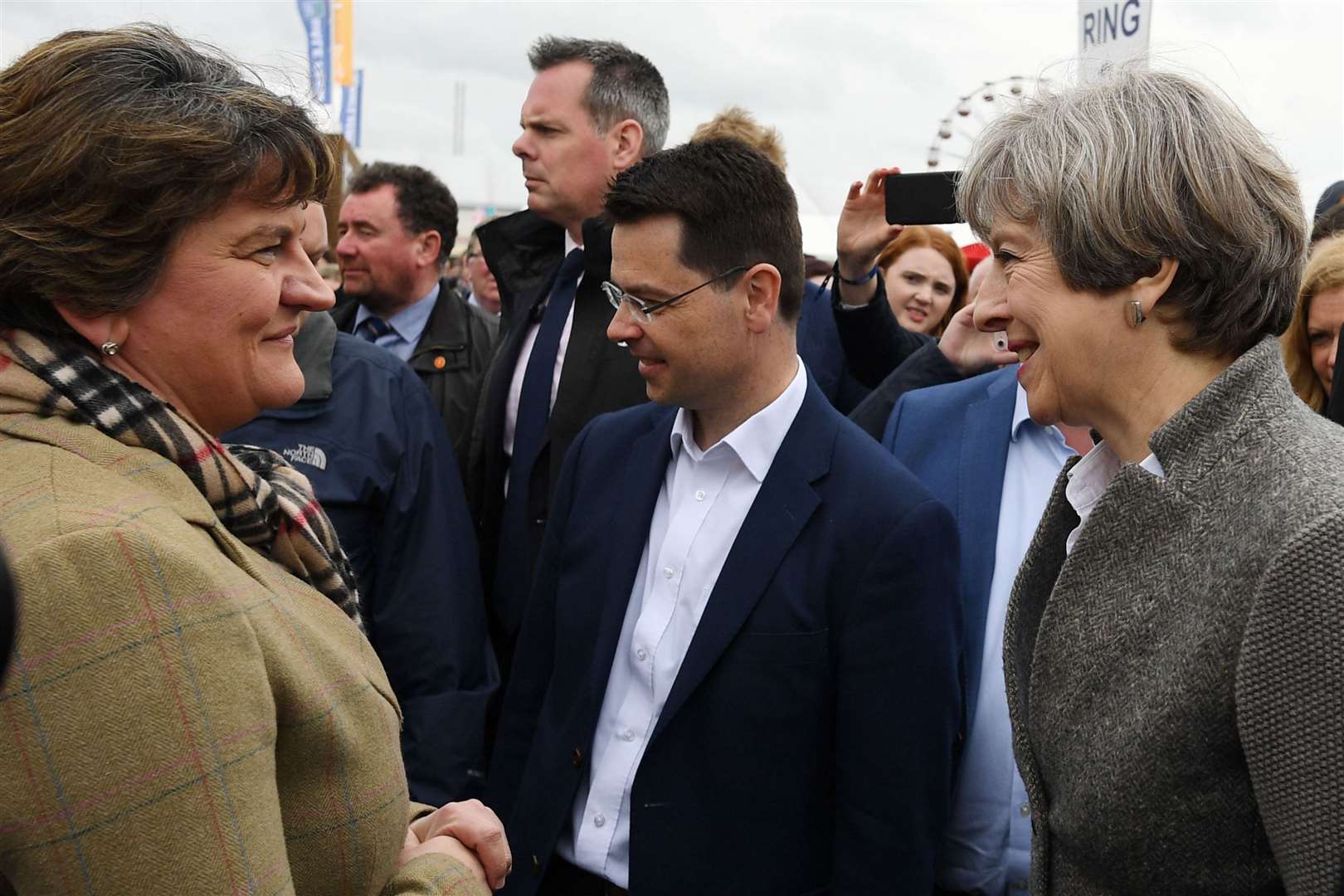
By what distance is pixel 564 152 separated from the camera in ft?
14.3

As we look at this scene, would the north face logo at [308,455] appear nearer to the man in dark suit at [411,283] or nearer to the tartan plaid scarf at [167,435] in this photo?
the tartan plaid scarf at [167,435]

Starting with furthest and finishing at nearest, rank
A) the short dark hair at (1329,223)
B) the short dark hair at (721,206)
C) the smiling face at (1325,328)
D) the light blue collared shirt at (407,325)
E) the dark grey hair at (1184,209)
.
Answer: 1. the light blue collared shirt at (407,325)
2. the short dark hair at (1329,223)
3. the smiling face at (1325,328)
4. the short dark hair at (721,206)
5. the dark grey hair at (1184,209)

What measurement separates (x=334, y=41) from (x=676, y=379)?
48.8ft

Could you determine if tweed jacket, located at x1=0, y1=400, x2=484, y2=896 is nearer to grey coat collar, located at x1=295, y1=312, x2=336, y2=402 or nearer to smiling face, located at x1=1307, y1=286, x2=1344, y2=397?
grey coat collar, located at x1=295, y1=312, x2=336, y2=402

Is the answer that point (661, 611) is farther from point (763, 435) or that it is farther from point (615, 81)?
point (615, 81)

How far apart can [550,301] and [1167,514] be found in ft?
8.92

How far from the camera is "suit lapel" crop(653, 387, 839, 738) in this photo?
8.31 ft

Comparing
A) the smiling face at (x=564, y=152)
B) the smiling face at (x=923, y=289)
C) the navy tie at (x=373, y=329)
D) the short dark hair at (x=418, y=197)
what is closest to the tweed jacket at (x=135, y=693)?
the smiling face at (x=564, y=152)

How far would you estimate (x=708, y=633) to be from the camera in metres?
2.54

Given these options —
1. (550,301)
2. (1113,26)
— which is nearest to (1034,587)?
(550,301)

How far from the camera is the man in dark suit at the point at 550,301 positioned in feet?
12.9

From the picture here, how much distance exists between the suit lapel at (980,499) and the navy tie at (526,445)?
4.74ft

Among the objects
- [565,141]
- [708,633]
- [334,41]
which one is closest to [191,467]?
[708,633]

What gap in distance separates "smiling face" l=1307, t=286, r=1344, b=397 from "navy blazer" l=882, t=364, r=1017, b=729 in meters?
1.14
